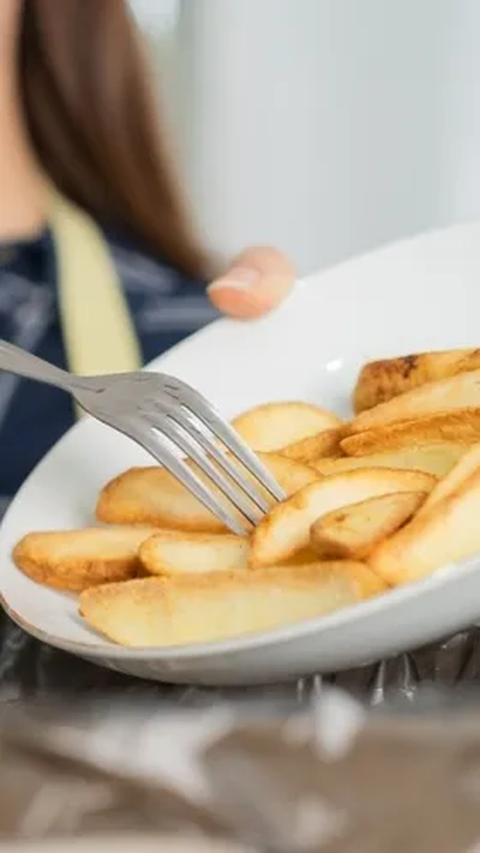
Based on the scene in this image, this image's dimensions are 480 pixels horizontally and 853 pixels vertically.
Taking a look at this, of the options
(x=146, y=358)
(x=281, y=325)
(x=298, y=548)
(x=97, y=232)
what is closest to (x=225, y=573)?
(x=298, y=548)

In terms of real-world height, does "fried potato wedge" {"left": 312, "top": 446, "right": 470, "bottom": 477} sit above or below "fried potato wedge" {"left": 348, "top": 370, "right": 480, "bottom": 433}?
below

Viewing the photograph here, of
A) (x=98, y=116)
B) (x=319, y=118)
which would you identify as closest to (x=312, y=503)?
(x=98, y=116)

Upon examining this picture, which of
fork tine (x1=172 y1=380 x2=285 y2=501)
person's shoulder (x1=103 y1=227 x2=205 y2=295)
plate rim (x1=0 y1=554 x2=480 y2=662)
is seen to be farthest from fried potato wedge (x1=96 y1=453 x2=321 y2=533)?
person's shoulder (x1=103 y1=227 x2=205 y2=295)

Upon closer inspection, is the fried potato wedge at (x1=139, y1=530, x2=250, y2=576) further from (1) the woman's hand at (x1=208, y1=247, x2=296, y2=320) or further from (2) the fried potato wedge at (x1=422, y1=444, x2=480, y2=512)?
(1) the woman's hand at (x1=208, y1=247, x2=296, y2=320)

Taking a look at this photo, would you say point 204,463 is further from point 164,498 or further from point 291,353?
point 291,353

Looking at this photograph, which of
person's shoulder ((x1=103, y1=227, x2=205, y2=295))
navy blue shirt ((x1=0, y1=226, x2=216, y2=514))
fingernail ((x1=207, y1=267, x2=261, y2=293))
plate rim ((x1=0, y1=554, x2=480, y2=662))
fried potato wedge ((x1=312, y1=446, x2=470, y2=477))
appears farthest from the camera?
person's shoulder ((x1=103, y1=227, x2=205, y2=295))

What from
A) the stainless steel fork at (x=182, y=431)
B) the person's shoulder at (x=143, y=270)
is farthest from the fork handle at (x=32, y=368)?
the person's shoulder at (x=143, y=270)

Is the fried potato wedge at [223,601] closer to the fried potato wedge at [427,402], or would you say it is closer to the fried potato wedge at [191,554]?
the fried potato wedge at [191,554]
